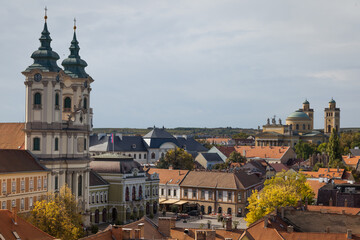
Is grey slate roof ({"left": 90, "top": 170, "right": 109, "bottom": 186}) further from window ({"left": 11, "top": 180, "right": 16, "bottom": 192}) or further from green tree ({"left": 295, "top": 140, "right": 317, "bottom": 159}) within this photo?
green tree ({"left": 295, "top": 140, "right": 317, "bottom": 159})

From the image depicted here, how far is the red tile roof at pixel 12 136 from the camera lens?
76.9m

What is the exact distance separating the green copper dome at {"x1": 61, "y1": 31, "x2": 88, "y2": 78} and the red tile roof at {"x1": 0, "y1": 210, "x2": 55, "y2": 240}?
131 feet

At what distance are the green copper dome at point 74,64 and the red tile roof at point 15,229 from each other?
3996cm

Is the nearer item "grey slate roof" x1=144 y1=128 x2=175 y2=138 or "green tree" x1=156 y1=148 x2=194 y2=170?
"green tree" x1=156 y1=148 x2=194 y2=170

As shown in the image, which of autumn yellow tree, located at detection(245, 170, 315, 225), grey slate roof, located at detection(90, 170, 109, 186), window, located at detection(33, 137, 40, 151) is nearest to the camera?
autumn yellow tree, located at detection(245, 170, 315, 225)

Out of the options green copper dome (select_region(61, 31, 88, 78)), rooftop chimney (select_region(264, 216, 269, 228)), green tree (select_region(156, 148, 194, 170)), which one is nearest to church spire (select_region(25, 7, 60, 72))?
green copper dome (select_region(61, 31, 88, 78))

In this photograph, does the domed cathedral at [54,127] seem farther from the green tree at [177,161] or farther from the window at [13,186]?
the green tree at [177,161]

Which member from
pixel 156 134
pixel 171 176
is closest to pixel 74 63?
pixel 171 176

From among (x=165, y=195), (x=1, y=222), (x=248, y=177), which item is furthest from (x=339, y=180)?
(x=1, y=222)

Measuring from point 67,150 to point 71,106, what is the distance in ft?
24.8

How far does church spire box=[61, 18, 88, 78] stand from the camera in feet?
279

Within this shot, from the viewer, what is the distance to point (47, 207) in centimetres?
5962

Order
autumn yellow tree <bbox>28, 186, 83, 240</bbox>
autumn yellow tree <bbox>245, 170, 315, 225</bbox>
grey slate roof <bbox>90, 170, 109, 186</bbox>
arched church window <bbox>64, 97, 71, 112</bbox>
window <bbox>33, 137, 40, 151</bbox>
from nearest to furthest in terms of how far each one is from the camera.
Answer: autumn yellow tree <bbox>28, 186, 83, 240</bbox>, autumn yellow tree <bbox>245, 170, 315, 225</bbox>, window <bbox>33, 137, 40, 151</bbox>, arched church window <bbox>64, 97, 71, 112</bbox>, grey slate roof <bbox>90, 170, 109, 186</bbox>

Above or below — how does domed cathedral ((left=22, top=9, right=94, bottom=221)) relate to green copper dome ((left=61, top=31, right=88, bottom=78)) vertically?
below
